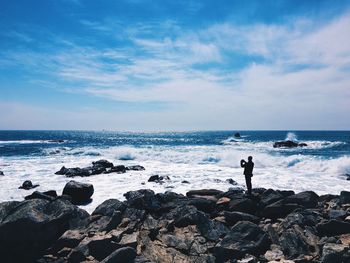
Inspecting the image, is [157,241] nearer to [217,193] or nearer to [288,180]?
[217,193]

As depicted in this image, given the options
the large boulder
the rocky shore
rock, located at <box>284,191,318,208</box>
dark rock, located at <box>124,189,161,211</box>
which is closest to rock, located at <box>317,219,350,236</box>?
the rocky shore

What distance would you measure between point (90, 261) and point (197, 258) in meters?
2.62

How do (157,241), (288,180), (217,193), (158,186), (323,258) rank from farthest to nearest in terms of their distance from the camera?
(288,180), (158,186), (217,193), (157,241), (323,258)

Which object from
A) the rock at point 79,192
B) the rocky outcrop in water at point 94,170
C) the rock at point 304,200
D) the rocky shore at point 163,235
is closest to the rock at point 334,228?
the rocky shore at point 163,235

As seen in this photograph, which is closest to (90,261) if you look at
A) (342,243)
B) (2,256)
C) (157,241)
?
(157,241)

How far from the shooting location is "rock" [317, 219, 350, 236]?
879 cm

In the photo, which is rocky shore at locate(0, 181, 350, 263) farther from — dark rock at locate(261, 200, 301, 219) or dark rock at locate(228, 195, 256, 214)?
dark rock at locate(228, 195, 256, 214)

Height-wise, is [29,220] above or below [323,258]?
above

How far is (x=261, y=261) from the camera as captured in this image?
7312 millimetres

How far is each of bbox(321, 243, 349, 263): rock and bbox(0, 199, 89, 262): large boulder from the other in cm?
698

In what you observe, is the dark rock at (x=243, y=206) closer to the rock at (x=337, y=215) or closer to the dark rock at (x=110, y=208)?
the rock at (x=337, y=215)

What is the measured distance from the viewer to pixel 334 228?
28.9 ft

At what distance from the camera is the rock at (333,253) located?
7000 millimetres

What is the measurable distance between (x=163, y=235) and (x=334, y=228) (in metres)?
4.99
